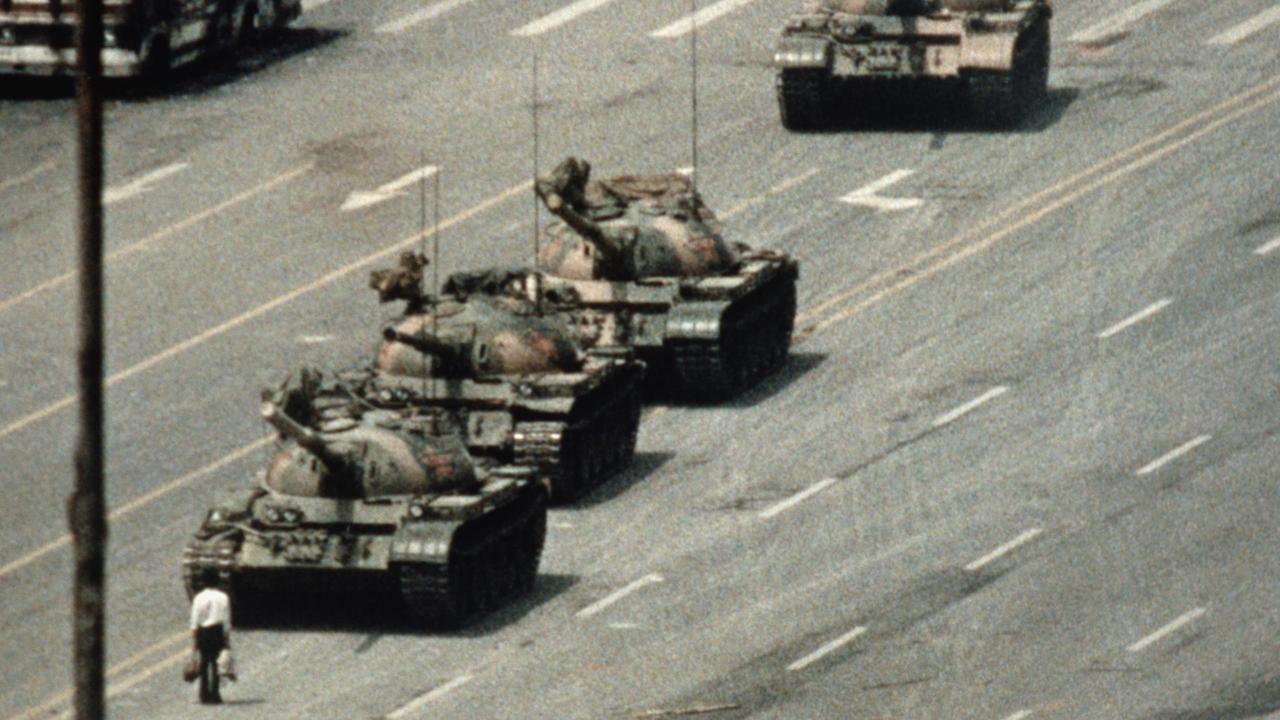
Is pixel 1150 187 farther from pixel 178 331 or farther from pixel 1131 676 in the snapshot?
pixel 1131 676

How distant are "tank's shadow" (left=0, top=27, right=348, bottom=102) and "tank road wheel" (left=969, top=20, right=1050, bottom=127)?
14527mm

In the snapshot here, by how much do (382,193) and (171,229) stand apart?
146 inches

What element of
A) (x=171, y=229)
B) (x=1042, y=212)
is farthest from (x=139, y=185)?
(x=1042, y=212)

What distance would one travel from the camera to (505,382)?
4453cm

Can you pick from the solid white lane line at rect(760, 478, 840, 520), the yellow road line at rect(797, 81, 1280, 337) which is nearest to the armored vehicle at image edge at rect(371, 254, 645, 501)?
the solid white lane line at rect(760, 478, 840, 520)

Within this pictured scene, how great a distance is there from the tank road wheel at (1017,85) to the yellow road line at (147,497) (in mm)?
17834

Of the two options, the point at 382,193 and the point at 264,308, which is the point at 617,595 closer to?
the point at 264,308

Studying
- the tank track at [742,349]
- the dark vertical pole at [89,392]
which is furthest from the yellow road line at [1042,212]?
the dark vertical pole at [89,392]

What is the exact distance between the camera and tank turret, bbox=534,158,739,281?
49.1 meters

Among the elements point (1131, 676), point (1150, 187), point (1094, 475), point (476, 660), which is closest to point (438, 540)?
point (476, 660)

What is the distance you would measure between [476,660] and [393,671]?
0.97 m

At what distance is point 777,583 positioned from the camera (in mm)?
40656

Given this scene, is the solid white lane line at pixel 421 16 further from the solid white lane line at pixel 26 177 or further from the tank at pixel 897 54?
the tank at pixel 897 54

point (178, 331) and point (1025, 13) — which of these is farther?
point (1025, 13)
